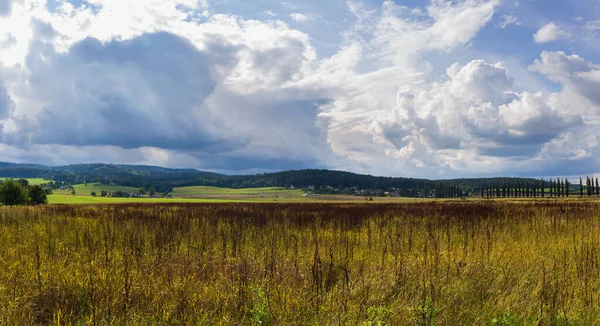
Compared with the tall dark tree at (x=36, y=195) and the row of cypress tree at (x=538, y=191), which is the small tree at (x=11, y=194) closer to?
the tall dark tree at (x=36, y=195)

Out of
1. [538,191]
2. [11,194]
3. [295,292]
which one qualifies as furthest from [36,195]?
[538,191]

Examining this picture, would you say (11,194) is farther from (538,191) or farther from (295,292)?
(538,191)

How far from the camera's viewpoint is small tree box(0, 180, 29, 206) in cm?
6344

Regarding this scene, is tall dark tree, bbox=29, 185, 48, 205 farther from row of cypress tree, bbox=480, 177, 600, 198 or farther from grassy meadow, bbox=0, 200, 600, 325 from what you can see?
row of cypress tree, bbox=480, 177, 600, 198

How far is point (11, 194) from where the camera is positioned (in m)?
63.5

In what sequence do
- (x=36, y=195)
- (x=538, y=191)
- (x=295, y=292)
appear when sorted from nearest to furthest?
1. (x=295, y=292)
2. (x=36, y=195)
3. (x=538, y=191)

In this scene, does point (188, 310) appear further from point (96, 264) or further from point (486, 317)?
point (486, 317)

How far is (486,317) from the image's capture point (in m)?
4.64

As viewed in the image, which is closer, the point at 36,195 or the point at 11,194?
the point at 11,194

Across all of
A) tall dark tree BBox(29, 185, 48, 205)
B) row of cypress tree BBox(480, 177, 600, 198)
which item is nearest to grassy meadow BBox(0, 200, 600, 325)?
tall dark tree BBox(29, 185, 48, 205)

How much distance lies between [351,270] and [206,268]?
2611 millimetres

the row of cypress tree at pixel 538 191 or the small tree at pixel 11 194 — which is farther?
the row of cypress tree at pixel 538 191

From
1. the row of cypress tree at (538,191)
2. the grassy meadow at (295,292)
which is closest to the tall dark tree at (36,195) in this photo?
the grassy meadow at (295,292)

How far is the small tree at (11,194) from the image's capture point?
208 feet
